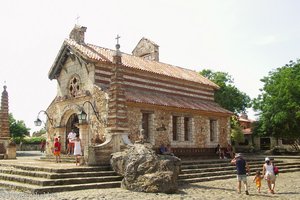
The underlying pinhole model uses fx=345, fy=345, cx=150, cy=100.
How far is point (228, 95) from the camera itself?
39.2 metres

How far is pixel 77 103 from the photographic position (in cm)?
2278

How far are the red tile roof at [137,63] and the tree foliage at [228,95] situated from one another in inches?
292

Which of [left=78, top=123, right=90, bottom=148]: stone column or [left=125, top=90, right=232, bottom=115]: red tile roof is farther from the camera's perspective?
[left=125, top=90, right=232, bottom=115]: red tile roof

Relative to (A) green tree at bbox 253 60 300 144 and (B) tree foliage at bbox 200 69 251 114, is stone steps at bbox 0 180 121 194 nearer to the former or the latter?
(A) green tree at bbox 253 60 300 144

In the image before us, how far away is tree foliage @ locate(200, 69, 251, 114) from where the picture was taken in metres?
38.8

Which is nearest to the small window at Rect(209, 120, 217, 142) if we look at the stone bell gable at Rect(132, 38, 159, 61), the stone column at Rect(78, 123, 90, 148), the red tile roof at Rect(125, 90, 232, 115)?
the red tile roof at Rect(125, 90, 232, 115)

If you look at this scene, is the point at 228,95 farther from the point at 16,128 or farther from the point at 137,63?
the point at 16,128

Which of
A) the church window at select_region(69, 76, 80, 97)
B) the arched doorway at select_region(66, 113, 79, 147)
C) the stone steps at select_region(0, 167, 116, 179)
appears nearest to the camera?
the stone steps at select_region(0, 167, 116, 179)

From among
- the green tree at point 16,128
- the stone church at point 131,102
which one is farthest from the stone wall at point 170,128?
the green tree at point 16,128

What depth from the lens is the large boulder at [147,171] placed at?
12766 mm

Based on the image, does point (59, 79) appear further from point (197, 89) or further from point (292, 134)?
point (292, 134)

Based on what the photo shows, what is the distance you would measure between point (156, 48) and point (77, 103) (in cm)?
1214

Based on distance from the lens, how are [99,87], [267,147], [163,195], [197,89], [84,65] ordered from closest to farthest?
[163,195]
[99,87]
[84,65]
[197,89]
[267,147]

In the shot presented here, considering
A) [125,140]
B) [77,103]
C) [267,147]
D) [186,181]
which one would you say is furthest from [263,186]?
[267,147]
